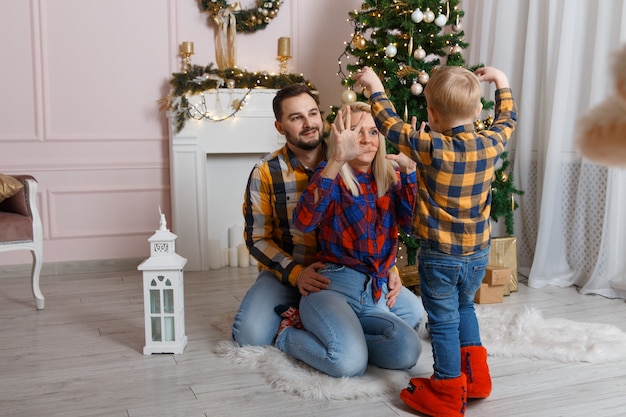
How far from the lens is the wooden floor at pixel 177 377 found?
2162 millimetres

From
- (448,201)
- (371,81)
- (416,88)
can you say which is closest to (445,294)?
(448,201)

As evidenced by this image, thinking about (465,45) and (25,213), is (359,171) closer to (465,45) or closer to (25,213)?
(465,45)

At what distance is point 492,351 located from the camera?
8.67 ft

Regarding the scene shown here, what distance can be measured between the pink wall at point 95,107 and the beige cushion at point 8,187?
913 millimetres

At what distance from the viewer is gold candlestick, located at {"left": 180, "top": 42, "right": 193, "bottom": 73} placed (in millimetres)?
4395

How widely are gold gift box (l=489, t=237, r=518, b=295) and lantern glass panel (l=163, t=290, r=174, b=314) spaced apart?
1800 mm

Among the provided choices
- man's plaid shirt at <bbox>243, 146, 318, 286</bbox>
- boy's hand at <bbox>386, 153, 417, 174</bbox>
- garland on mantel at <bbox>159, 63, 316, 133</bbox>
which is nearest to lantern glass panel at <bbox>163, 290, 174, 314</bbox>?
man's plaid shirt at <bbox>243, 146, 318, 286</bbox>

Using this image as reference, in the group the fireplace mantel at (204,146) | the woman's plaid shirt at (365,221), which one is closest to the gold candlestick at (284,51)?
the fireplace mantel at (204,146)

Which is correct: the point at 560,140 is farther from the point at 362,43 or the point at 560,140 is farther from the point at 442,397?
the point at 442,397

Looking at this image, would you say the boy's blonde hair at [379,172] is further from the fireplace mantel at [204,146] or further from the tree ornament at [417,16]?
the fireplace mantel at [204,146]

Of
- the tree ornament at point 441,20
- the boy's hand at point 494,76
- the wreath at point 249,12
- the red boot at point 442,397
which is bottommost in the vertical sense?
the red boot at point 442,397

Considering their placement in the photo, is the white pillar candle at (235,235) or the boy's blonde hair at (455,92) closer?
the boy's blonde hair at (455,92)

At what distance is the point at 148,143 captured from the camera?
4.54m

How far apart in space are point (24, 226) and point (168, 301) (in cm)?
114
